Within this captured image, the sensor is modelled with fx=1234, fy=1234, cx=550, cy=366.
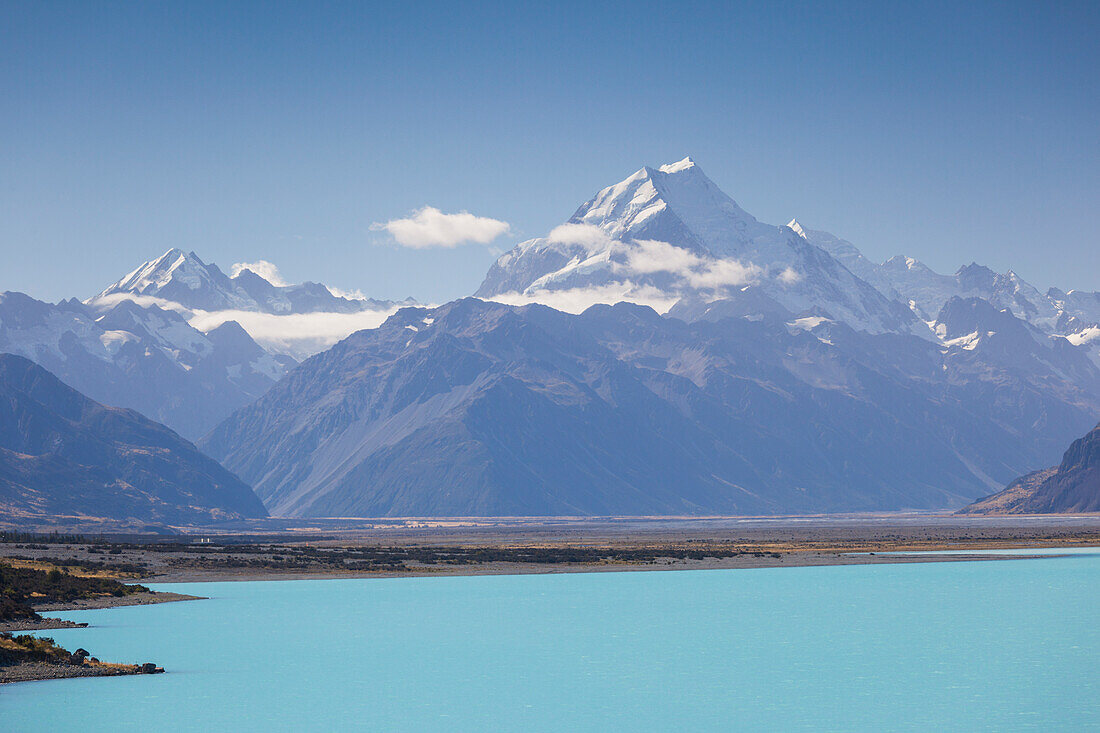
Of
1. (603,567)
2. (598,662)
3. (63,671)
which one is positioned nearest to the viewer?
(63,671)

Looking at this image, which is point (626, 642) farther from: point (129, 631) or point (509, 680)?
point (129, 631)

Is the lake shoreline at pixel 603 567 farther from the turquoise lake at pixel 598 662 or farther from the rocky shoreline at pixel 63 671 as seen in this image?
the rocky shoreline at pixel 63 671

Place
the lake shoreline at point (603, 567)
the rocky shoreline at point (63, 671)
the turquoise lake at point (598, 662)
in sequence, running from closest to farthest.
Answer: the turquoise lake at point (598, 662), the rocky shoreline at point (63, 671), the lake shoreline at point (603, 567)

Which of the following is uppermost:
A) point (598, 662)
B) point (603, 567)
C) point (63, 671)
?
point (603, 567)

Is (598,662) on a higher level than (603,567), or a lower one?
lower

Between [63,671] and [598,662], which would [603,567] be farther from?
[63,671]

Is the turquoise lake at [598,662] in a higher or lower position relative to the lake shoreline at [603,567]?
lower

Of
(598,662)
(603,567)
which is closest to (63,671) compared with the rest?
(598,662)

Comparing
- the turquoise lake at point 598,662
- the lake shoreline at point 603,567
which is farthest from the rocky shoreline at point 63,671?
the lake shoreline at point 603,567
